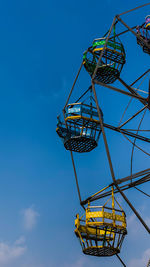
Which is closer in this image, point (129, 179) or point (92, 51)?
point (129, 179)

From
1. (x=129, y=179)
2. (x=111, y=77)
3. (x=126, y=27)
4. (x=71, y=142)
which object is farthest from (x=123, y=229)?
(x=126, y=27)

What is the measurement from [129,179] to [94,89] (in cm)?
569

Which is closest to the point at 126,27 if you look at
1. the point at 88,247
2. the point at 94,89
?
the point at 94,89

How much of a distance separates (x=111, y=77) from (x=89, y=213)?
34.3 ft

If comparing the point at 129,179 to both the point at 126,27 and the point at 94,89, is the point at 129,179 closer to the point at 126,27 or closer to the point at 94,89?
the point at 94,89

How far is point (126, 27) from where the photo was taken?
2689 centimetres

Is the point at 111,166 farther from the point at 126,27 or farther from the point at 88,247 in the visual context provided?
the point at 126,27

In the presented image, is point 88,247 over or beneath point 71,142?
beneath

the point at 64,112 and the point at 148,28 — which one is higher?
the point at 148,28

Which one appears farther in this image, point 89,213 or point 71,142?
point 71,142

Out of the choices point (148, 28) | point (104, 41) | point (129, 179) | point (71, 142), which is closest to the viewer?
point (129, 179)

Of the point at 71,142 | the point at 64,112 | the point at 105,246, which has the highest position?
the point at 64,112

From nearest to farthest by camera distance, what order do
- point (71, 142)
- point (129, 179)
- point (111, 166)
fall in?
point (111, 166)
point (129, 179)
point (71, 142)

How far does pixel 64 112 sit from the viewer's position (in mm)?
26844
